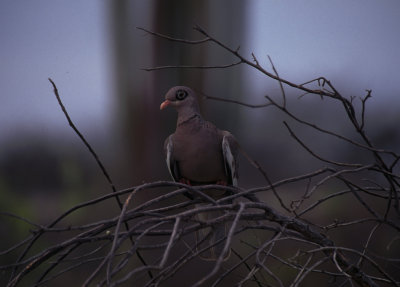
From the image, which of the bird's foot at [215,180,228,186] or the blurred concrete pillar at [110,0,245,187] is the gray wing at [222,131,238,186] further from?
the blurred concrete pillar at [110,0,245,187]

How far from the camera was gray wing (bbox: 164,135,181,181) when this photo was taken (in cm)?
109

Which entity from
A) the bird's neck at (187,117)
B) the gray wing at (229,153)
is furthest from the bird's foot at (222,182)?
the bird's neck at (187,117)

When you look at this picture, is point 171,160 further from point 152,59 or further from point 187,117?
point 152,59

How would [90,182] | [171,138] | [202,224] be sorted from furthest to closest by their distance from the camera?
[90,182], [171,138], [202,224]

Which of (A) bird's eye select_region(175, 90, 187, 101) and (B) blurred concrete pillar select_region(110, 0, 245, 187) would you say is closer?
(A) bird's eye select_region(175, 90, 187, 101)

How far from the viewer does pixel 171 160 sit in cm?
111

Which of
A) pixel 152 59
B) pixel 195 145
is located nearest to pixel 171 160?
pixel 195 145

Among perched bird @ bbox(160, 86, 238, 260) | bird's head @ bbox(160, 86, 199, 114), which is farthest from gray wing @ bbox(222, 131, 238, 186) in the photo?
bird's head @ bbox(160, 86, 199, 114)

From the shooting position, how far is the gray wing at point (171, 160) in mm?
1092

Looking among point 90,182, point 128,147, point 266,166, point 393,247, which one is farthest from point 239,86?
point 393,247

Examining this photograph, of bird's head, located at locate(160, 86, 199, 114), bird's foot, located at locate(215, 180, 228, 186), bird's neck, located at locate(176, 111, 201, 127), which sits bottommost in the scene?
bird's foot, located at locate(215, 180, 228, 186)

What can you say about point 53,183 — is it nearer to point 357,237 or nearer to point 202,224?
point 202,224

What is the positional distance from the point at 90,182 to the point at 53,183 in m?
0.10

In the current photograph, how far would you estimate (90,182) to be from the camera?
1.21m
